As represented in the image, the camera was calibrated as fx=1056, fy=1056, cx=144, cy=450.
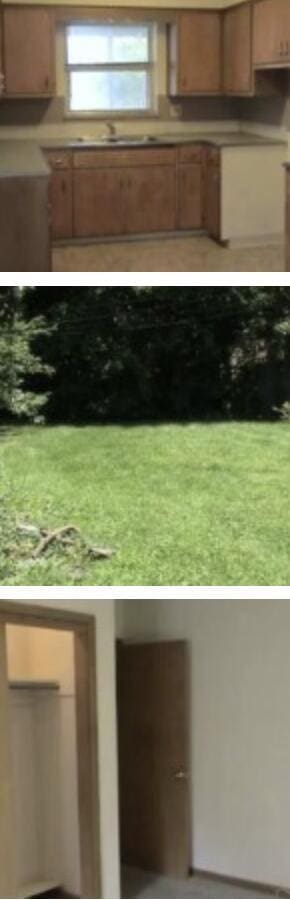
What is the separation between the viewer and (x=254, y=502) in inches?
115

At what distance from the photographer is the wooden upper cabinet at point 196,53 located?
21.2 feet

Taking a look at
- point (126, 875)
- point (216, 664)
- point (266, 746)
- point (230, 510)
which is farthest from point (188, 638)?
point (230, 510)

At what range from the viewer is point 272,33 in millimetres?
5785

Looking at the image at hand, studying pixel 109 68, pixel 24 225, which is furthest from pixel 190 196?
pixel 24 225

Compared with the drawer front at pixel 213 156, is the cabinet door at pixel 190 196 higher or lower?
lower

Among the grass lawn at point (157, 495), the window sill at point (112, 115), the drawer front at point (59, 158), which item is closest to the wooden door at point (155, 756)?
the grass lawn at point (157, 495)

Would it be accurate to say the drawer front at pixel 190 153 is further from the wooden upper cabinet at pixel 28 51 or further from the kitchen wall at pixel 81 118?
the wooden upper cabinet at pixel 28 51

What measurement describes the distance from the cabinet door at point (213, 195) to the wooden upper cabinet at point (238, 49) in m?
0.47

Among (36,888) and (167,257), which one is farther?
(167,257)

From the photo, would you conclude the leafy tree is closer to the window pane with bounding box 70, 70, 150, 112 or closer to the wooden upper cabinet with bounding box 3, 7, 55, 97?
the wooden upper cabinet with bounding box 3, 7, 55, 97

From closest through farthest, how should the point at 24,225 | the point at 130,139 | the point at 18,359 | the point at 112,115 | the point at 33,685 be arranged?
the point at 18,359, the point at 24,225, the point at 33,685, the point at 130,139, the point at 112,115

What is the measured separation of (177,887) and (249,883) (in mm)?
300

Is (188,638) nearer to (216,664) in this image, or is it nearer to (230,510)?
(216,664)

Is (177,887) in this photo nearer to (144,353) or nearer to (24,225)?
(144,353)
